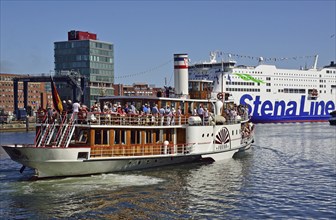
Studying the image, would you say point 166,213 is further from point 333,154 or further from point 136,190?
point 333,154

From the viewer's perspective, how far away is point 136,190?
24.5 metres

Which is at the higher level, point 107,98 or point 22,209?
point 107,98

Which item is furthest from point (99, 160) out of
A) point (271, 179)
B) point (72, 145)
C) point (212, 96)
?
point (212, 96)

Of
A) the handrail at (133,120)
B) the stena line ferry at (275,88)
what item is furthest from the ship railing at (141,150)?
the stena line ferry at (275,88)

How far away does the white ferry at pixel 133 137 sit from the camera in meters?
26.4

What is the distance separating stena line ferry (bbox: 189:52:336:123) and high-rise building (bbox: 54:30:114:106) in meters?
46.9

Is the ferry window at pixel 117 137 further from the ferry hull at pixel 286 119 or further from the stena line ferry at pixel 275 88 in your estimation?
the ferry hull at pixel 286 119

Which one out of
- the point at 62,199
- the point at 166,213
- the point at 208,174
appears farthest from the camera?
the point at 208,174

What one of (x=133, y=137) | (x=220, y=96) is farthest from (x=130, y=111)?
(x=220, y=96)

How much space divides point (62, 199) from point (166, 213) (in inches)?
198

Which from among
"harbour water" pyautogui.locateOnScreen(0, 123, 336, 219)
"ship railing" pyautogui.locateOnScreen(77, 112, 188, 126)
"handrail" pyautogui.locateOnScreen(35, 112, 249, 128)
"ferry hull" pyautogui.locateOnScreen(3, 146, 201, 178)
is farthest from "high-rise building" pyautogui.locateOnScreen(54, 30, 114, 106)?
"ferry hull" pyautogui.locateOnScreen(3, 146, 201, 178)

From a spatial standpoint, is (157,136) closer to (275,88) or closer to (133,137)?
(133,137)

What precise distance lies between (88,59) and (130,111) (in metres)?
111

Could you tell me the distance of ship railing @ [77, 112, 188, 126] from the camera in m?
27.8
